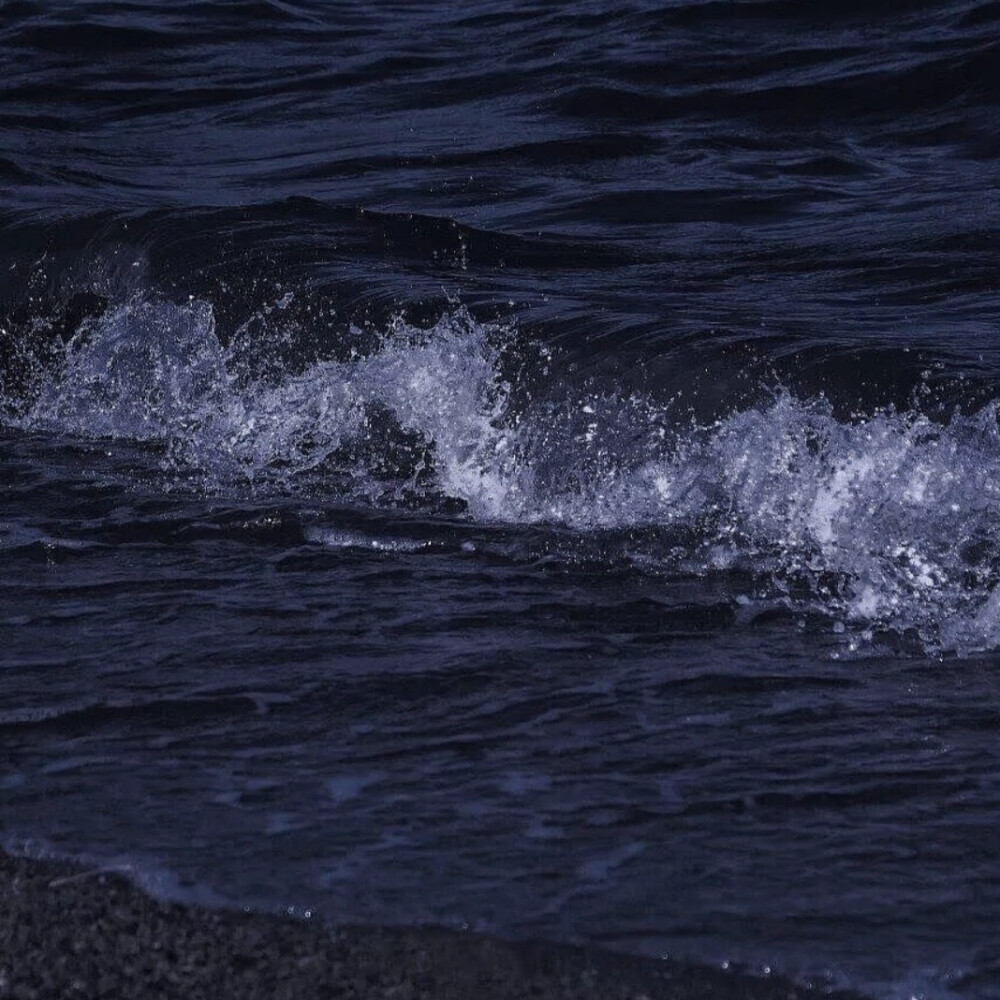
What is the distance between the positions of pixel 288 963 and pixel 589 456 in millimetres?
3476

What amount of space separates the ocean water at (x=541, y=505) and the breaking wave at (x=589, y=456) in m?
0.02

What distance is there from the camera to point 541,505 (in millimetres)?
5945

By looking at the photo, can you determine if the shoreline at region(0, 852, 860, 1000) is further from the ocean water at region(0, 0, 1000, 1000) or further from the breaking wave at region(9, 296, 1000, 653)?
the breaking wave at region(9, 296, 1000, 653)

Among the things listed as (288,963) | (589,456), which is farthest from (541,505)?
(288,963)

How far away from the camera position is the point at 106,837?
3496mm

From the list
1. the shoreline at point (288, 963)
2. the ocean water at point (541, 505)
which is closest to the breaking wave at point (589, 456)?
the ocean water at point (541, 505)

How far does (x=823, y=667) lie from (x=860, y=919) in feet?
4.13

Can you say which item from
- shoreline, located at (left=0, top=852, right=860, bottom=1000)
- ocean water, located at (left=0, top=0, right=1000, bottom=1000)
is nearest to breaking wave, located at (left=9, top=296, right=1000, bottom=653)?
ocean water, located at (left=0, top=0, right=1000, bottom=1000)

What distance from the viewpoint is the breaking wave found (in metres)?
5.13

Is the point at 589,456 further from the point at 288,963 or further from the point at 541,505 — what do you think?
the point at 288,963

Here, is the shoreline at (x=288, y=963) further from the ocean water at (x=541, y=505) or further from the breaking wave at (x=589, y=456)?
the breaking wave at (x=589, y=456)

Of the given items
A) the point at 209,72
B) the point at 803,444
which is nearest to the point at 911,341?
the point at 803,444

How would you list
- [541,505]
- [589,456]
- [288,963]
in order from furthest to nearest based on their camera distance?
[589,456]
[541,505]
[288,963]

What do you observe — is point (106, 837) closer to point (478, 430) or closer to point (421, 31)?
point (478, 430)
